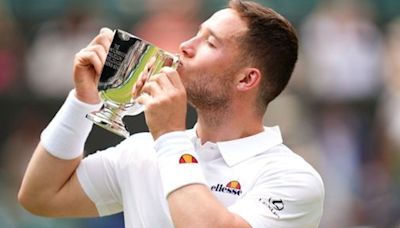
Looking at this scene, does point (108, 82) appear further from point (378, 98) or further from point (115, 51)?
point (378, 98)

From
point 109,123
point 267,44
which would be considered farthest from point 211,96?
point 109,123

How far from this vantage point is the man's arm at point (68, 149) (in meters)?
4.70

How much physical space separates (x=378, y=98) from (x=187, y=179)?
6.47 meters

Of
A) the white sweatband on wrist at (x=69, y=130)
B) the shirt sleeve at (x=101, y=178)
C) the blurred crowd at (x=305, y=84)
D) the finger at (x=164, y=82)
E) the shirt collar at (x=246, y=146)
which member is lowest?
Answer: the blurred crowd at (x=305, y=84)

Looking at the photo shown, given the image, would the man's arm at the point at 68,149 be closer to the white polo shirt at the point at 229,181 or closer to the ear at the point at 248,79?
the white polo shirt at the point at 229,181

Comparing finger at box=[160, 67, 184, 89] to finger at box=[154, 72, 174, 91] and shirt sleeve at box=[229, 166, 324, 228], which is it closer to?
finger at box=[154, 72, 174, 91]

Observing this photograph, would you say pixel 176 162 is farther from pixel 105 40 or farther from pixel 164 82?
pixel 105 40

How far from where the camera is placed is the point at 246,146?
463cm

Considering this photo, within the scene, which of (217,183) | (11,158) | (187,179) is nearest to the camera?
(187,179)

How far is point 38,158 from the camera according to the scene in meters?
4.77

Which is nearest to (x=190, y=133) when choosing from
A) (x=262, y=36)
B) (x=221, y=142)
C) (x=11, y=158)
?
(x=221, y=142)

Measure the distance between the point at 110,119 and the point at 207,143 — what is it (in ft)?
1.34

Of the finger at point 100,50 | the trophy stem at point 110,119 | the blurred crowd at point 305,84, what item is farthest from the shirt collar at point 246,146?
the blurred crowd at point 305,84

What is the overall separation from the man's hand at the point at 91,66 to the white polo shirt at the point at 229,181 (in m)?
0.25
